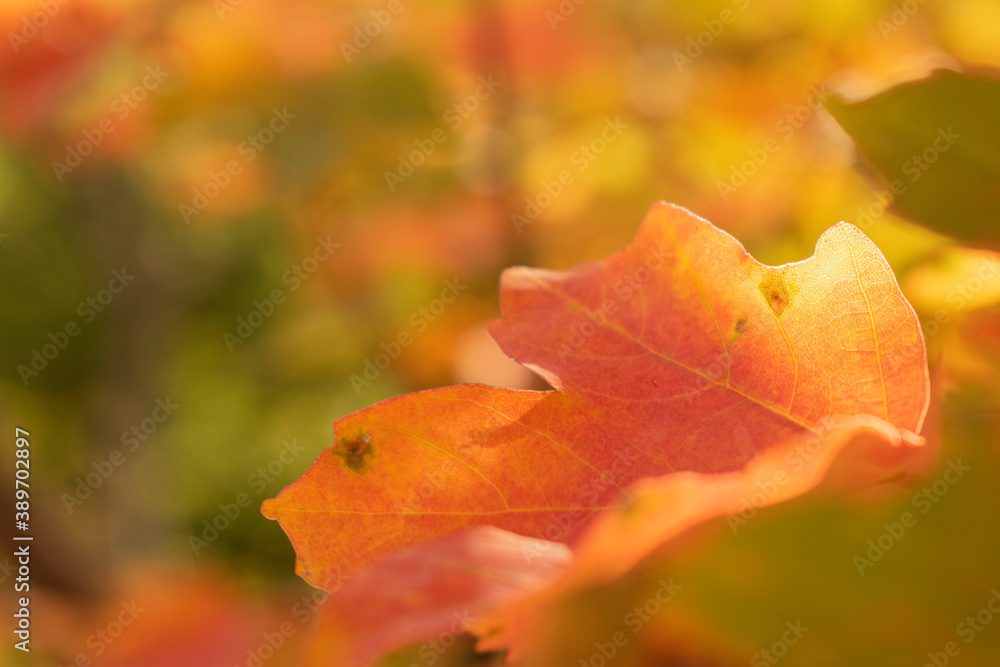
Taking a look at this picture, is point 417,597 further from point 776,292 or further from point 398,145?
point 398,145

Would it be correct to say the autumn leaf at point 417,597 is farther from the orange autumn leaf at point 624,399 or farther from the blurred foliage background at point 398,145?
the blurred foliage background at point 398,145

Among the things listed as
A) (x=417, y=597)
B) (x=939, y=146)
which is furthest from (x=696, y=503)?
(x=939, y=146)

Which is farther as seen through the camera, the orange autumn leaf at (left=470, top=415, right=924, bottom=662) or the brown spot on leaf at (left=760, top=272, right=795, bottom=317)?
the brown spot on leaf at (left=760, top=272, right=795, bottom=317)

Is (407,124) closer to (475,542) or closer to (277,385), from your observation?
(475,542)

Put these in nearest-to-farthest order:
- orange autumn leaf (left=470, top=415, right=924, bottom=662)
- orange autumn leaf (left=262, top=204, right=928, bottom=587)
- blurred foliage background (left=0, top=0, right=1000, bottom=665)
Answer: orange autumn leaf (left=470, top=415, right=924, bottom=662), orange autumn leaf (left=262, top=204, right=928, bottom=587), blurred foliage background (left=0, top=0, right=1000, bottom=665)

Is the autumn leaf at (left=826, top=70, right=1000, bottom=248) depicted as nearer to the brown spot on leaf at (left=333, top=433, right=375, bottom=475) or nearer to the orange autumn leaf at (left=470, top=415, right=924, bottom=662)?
the orange autumn leaf at (left=470, top=415, right=924, bottom=662)

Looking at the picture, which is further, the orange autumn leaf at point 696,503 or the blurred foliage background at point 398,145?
the blurred foliage background at point 398,145

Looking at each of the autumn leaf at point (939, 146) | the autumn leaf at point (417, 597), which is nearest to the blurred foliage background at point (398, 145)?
the autumn leaf at point (939, 146)

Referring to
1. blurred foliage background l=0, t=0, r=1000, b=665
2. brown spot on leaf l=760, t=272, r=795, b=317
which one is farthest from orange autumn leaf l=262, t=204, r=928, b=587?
blurred foliage background l=0, t=0, r=1000, b=665
